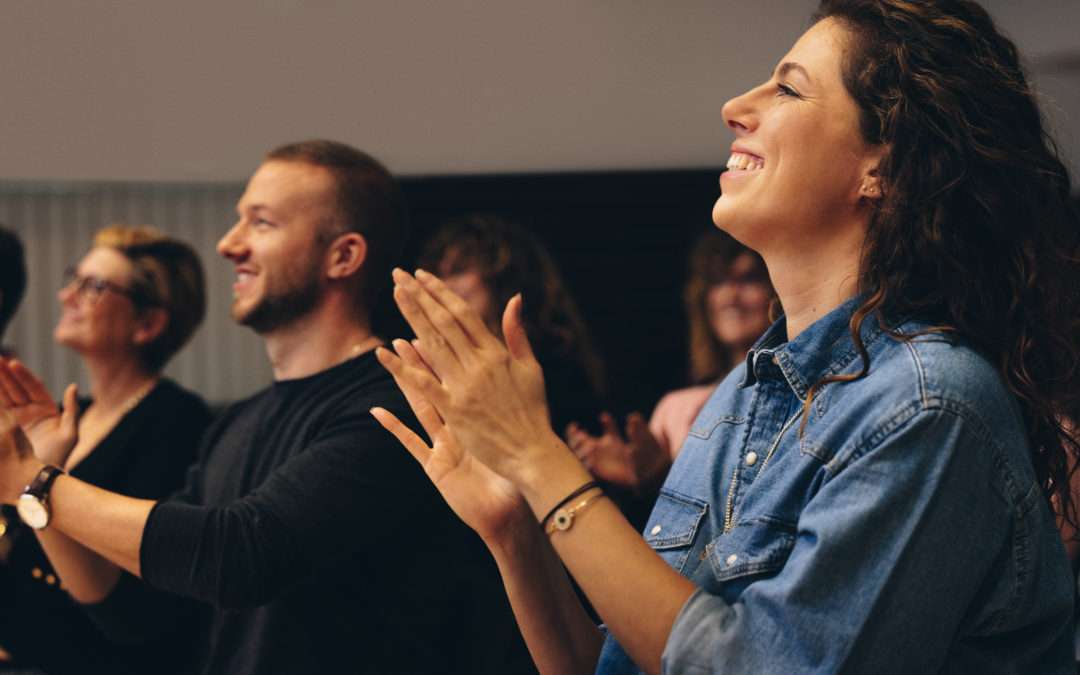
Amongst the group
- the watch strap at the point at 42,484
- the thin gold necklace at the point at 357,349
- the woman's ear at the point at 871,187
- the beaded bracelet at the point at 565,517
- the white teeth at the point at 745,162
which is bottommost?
the watch strap at the point at 42,484

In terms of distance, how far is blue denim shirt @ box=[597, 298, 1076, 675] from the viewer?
0.95 meters

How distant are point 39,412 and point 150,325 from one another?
0.91 m

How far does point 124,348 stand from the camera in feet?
9.78

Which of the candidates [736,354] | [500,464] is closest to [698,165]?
[736,354]

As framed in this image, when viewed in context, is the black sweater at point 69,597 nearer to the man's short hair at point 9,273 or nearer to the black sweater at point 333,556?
the black sweater at point 333,556

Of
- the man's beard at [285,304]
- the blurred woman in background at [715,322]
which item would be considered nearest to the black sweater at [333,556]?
the man's beard at [285,304]

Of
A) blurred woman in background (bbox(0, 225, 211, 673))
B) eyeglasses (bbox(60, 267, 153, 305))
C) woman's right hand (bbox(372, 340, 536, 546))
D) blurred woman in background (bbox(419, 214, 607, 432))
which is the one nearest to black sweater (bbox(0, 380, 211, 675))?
blurred woman in background (bbox(0, 225, 211, 673))

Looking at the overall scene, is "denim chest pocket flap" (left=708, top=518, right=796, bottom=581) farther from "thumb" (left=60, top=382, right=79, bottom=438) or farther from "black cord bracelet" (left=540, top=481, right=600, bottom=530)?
"thumb" (left=60, top=382, right=79, bottom=438)

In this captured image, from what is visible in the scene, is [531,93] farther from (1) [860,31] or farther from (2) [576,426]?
(1) [860,31]

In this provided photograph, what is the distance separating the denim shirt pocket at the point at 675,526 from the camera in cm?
127

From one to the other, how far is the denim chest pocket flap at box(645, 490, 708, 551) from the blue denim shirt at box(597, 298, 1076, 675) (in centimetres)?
11

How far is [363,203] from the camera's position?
225 cm

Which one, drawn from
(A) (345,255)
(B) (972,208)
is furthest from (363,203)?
(B) (972,208)

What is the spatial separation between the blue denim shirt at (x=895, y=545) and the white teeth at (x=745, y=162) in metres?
0.28
